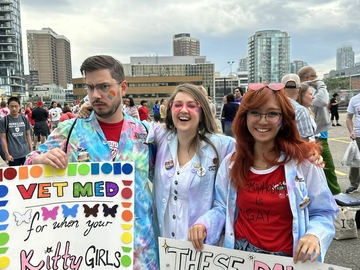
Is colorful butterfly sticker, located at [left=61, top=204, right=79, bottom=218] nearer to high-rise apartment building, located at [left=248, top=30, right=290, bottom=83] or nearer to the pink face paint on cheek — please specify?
the pink face paint on cheek

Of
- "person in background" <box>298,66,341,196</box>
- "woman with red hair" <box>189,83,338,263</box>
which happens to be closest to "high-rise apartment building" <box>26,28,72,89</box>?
"person in background" <box>298,66,341,196</box>

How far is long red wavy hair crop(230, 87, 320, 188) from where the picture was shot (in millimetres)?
1739

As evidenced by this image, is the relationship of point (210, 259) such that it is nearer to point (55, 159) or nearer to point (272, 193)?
point (272, 193)

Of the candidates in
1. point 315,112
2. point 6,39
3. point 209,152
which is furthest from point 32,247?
point 6,39

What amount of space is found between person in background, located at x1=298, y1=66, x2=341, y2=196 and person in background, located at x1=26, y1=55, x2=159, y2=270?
3.84 m

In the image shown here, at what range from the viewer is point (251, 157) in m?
1.84

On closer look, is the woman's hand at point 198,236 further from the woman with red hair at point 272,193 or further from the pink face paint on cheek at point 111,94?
the pink face paint on cheek at point 111,94

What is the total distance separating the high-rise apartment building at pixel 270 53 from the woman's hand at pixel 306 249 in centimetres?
10131

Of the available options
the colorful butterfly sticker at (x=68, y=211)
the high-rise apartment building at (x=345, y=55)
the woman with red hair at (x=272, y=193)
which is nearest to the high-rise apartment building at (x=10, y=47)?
the colorful butterfly sticker at (x=68, y=211)

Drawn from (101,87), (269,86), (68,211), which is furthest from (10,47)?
(269,86)

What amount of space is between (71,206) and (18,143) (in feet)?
17.7

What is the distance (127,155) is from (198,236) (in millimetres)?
667

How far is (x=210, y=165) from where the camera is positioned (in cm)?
211

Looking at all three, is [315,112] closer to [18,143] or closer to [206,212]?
[206,212]
